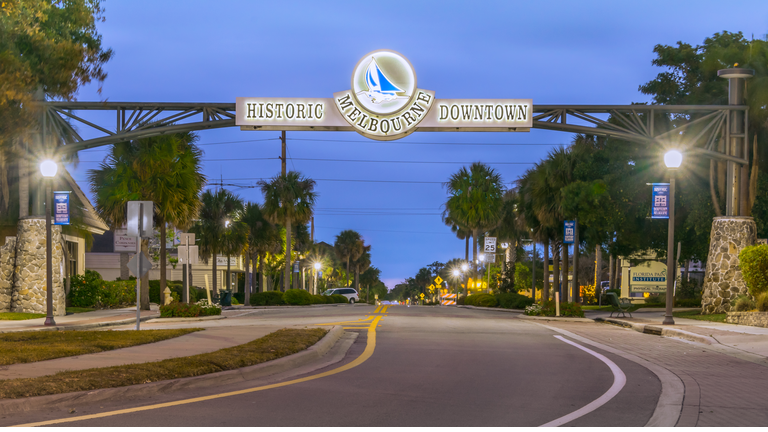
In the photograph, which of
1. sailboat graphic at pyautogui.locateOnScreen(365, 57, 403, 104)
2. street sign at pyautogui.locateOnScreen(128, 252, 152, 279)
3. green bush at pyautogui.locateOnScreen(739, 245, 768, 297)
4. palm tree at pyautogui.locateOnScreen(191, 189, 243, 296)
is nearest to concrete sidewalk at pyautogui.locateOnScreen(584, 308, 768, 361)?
green bush at pyautogui.locateOnScreen(739, 245, 768, 297)


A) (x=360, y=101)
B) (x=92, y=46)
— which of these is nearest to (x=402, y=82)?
(x=360, y=101)

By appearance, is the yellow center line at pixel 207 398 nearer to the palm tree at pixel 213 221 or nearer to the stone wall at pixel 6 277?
the stone wall at pixel 6 277

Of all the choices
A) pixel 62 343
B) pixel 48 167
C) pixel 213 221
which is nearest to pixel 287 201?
pixel 213 221

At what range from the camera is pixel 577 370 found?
35.3ft

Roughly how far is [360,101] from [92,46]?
31.9 ft

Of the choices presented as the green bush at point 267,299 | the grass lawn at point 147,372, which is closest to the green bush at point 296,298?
the green bush at point 267,299

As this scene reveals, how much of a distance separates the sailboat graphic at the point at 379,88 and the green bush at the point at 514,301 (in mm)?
18850

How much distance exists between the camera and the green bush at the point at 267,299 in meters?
44.4

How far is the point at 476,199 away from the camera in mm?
52875

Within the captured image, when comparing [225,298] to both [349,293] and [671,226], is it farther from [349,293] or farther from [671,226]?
[671,226]

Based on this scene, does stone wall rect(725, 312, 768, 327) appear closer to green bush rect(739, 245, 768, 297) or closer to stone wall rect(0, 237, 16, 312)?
green bush rect(739, 245, 768, 297)

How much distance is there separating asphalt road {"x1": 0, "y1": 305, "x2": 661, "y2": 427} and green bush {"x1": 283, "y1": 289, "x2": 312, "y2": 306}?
32598 millimetres

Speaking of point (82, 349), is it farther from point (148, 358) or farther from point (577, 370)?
point (577, 370)

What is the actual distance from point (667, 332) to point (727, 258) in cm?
707
